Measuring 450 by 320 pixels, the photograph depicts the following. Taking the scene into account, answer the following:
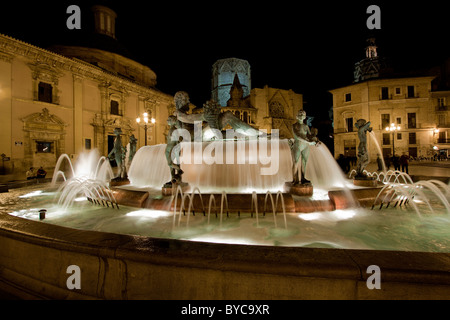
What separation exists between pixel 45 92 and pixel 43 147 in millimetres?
5074

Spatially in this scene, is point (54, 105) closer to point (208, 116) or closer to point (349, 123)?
point (208, 116)

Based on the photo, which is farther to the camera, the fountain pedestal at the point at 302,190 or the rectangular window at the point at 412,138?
the rectangular window at the point at 412,138

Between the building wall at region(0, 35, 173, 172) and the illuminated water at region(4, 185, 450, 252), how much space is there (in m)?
17.2

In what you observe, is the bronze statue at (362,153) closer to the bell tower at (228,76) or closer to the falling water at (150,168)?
the falling water at (150,168)

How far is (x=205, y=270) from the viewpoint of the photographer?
5.41ft

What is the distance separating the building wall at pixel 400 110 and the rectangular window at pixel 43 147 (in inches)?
1500

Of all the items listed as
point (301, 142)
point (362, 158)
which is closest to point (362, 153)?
point (362, 158)

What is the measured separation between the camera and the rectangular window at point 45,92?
18766 millimetres

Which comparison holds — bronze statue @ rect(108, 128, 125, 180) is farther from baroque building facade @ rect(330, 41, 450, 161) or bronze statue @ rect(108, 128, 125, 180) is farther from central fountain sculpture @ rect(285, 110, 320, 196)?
baroque building facade @ rect(330, 41, 450, 161)

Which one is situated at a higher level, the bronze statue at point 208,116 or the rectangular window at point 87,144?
the rectangular window at point 87,144

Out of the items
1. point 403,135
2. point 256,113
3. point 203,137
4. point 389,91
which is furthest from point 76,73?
point 403,135

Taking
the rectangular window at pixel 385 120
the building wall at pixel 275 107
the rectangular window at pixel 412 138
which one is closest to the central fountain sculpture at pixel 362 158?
the rectangular window at pixel 385 120
